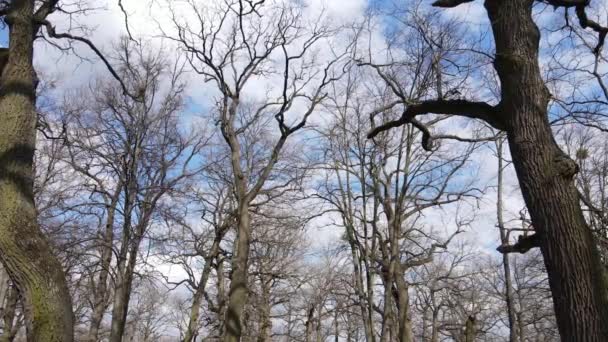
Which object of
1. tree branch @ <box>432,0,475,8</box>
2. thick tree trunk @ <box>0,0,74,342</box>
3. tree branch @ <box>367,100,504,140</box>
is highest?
tree branch @ <box>432,0,475,8</box>

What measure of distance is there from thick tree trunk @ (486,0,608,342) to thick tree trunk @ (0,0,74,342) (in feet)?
14.1

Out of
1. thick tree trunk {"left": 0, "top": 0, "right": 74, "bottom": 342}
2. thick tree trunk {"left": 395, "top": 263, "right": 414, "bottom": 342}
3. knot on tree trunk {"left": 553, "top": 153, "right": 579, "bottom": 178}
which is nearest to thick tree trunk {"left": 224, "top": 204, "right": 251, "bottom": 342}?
thick tree trunk {"left": 395, "top": 263, "right": 414, "bottom": 342}

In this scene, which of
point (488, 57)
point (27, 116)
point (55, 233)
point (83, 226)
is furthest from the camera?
point (83, 226)

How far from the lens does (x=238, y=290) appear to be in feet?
37.5

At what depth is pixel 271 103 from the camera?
1380 centimetres

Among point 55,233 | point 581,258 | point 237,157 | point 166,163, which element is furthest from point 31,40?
point 166,163

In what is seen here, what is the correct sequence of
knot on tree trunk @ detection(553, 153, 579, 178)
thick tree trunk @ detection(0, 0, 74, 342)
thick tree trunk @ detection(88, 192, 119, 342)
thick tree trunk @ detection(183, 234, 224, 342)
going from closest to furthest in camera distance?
knot on tree trunk @ detection(553, 153, 579, 178)
thick tree trunk @ detection(0, 0, 74, 342)
thick tree trunk @ detection(88, 192, 119, 342)
thick tree trunk @ detection(183, 234, 224, 342)

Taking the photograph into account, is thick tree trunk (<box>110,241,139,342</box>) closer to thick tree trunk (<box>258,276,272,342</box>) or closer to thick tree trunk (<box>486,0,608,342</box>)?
thick tree trunk (<box>258,276,272,342</box>)

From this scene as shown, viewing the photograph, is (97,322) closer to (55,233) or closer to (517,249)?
(55,233)

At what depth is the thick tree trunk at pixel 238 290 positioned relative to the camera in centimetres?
1109

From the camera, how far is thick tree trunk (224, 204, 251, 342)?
11094 millimetres

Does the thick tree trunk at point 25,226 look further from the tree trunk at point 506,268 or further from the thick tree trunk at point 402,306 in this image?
the tree trunk at point 506,268

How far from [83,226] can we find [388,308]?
972 centimetres

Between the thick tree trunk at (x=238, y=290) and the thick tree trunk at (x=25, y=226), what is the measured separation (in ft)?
21.2
